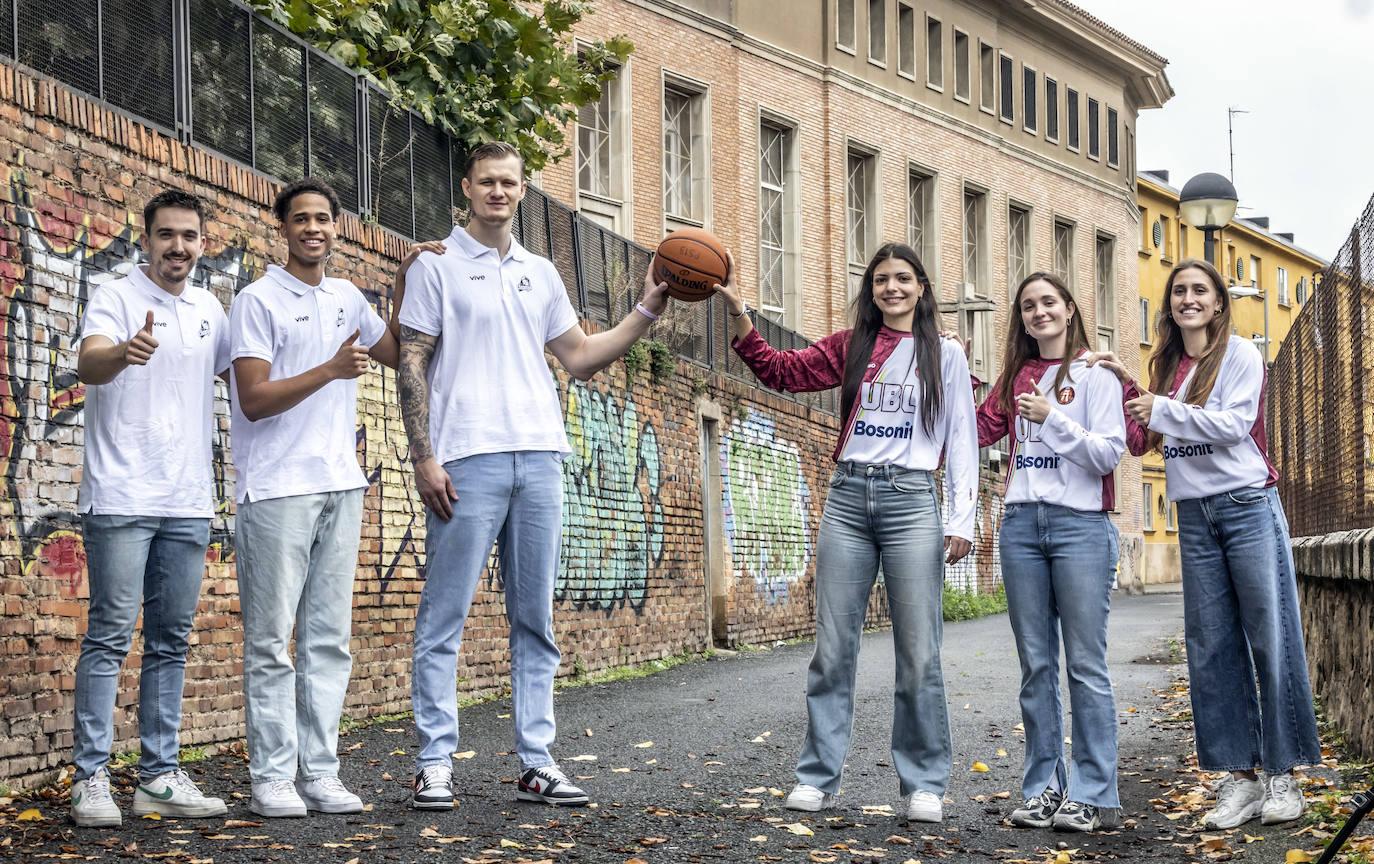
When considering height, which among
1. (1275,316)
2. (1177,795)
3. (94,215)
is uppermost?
(1275,316)

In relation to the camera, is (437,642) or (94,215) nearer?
(437,642)

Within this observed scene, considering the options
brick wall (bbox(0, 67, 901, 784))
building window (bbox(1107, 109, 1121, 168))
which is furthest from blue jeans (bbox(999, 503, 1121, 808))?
building window (bbox(1107, 109, 1121, 168))

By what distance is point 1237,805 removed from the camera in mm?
7086

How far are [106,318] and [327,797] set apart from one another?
1912 mm

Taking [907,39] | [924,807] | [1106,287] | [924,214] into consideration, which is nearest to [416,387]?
[924,807]

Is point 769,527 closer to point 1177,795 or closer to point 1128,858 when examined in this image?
point 1177,795

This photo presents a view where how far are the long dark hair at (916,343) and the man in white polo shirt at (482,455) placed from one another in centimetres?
120

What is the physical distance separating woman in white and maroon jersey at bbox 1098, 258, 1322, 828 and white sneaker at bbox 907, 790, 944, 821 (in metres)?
1.03

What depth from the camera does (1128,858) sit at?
6.45m

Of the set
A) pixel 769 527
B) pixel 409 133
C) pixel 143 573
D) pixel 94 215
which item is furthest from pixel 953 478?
pixel 769 527

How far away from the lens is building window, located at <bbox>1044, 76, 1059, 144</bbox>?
48719 millimetres

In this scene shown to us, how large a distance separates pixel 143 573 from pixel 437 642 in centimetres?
108

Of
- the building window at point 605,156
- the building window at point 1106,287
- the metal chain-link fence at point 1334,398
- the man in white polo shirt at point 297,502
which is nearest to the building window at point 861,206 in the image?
the building window at point 605,156

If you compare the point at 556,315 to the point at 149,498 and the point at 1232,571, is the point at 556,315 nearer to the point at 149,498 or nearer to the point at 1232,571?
the point at 149,498
